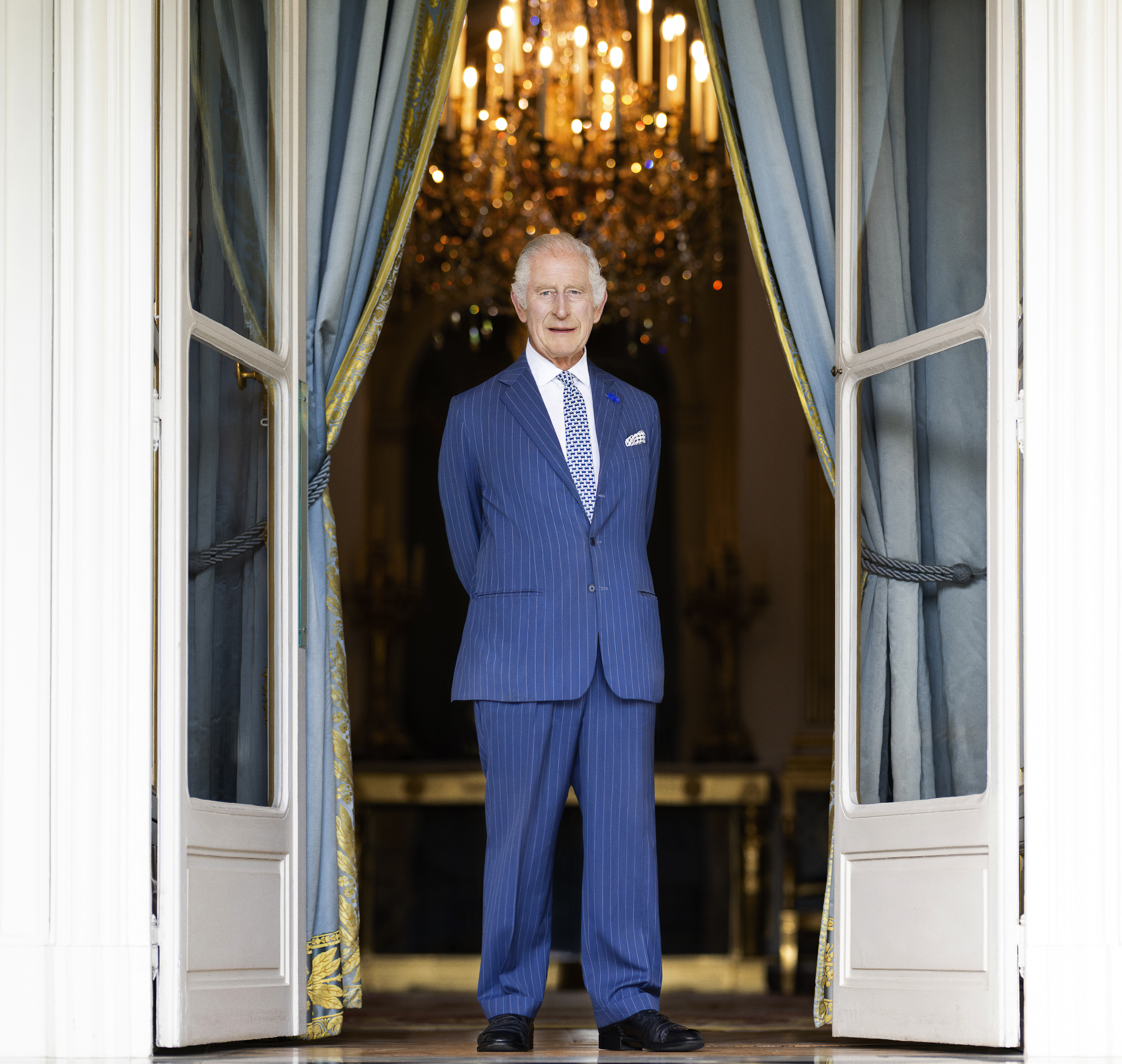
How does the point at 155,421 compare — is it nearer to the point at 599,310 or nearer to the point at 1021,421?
the point at 599,310

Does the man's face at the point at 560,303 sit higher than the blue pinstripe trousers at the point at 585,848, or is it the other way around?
the man's face at the point at 560,303

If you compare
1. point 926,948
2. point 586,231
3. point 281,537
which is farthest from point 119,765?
point 586,231

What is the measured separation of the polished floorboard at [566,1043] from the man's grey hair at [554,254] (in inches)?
57.5

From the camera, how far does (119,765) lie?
9.43 feet

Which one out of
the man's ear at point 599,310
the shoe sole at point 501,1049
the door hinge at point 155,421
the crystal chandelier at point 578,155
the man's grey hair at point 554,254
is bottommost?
the shoe sole at point 501,1049

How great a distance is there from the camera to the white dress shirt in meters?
3.26

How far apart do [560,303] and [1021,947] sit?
1.48 m

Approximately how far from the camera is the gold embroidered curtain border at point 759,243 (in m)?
3.57

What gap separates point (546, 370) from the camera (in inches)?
129

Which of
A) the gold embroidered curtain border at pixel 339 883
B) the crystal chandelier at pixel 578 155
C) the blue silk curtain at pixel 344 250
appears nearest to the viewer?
the gold embroidered curtain border at pixel 339 883

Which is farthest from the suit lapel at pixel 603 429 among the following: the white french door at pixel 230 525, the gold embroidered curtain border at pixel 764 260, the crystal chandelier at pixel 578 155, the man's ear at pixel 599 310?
the crystal chandelier at pixel 578 155

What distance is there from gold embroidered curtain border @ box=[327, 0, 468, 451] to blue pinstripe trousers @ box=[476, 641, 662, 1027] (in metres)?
0.88

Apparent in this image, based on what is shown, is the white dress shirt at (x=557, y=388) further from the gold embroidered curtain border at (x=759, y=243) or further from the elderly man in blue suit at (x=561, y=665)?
the gold embroidered curtain border at (x=759, y=243)

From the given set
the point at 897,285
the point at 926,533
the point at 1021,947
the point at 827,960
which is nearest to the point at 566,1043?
the point at 827,960
